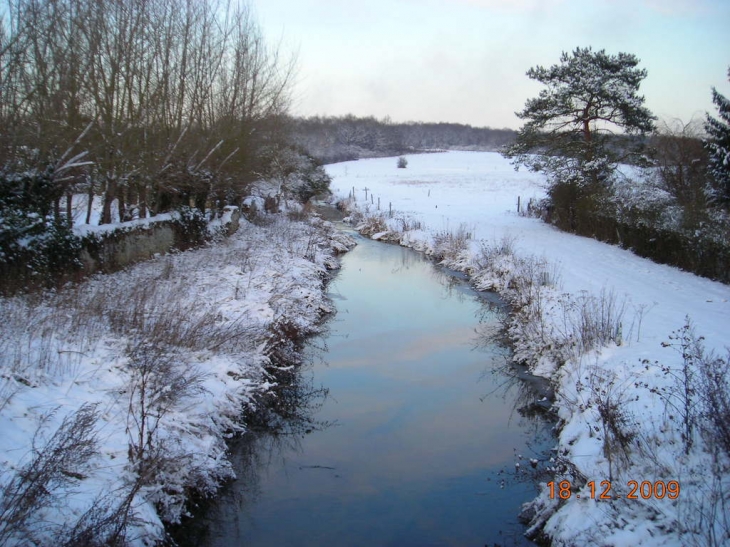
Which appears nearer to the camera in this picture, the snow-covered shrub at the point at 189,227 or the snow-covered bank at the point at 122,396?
the snow-covered bank at the point at 122,396

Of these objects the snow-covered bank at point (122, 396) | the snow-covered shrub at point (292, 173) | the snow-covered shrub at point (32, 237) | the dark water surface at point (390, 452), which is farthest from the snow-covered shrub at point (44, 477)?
the snow-covered shrub at point (292, 173)

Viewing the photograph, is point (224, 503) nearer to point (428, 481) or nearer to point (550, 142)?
point (428, 481)

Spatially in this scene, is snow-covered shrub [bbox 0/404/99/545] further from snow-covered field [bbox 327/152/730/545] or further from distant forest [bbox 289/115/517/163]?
distant forest [bbox 289/115/517/163]

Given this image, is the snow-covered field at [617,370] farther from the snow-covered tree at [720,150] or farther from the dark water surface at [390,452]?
the snow-covered tree at [720,150]

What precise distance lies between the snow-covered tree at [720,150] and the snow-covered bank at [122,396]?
37.8 feet

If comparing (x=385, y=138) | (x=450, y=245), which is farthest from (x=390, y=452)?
(x=385, y=138)

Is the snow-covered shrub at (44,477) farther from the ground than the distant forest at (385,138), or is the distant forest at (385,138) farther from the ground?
the distant forest at (385,138)

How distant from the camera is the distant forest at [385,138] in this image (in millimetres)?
84562

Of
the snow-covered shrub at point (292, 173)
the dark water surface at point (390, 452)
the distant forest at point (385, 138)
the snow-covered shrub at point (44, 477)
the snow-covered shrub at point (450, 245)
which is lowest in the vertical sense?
the dark water surface at point (390, 452)

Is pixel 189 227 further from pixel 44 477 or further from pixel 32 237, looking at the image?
pixel 44 477

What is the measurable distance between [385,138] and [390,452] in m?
96.7

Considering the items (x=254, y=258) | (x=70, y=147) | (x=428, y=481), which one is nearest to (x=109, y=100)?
(x=70, y=147)

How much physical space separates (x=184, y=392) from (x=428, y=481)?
3059 millimetres

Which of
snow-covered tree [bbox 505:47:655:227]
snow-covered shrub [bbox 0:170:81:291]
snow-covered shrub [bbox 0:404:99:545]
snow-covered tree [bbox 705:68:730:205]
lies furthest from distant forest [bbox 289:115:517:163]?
snow-covered shrub [bbox 0:404:99:545]
